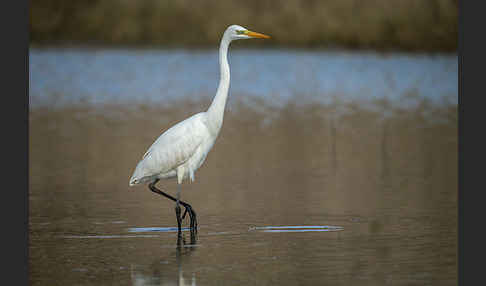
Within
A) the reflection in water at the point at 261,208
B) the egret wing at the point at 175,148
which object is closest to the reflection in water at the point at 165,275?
the reflection in water at the point at 261,208

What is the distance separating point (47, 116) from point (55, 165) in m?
8.24

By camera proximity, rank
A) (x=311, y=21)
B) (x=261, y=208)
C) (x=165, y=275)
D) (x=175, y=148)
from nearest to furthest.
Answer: (x=165, y=275), (x=175, y=148), (x=261, y=208), (x=311, y=21)

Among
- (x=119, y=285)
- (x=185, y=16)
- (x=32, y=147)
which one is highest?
(x=185, y=16)

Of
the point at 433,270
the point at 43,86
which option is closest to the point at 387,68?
the point at 43,86

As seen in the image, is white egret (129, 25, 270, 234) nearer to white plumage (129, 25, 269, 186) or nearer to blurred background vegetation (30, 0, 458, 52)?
white plumage (129, 25, 269, 186)

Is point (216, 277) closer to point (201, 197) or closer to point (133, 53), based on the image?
point (201, 197)

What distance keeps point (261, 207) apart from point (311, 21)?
120 ft

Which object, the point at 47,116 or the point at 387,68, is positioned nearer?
the point at 47,116

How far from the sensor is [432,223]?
33.3ft

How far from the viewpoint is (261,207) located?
11352 millimetres

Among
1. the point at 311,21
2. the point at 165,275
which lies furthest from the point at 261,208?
the point at 311,21

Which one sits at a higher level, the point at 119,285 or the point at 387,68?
the point at 387,68

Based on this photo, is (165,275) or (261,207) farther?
(261,207)

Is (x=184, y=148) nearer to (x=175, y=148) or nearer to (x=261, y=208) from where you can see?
(x=175, y=148)
